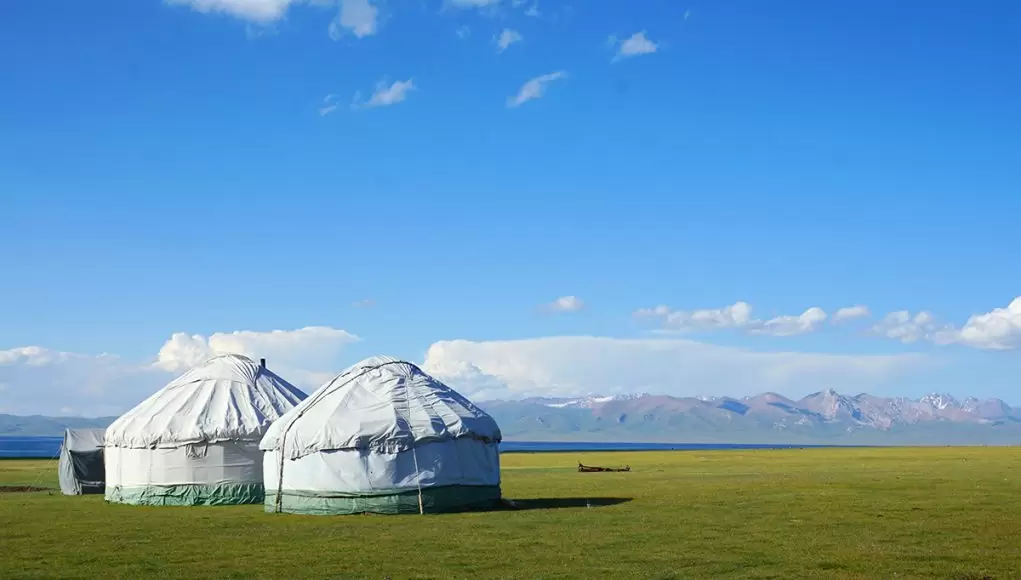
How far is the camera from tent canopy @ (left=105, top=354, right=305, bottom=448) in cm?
3350

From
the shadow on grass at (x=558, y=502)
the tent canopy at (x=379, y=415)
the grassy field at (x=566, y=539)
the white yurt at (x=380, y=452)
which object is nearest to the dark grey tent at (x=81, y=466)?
the grassy field at (x=566, y=539)

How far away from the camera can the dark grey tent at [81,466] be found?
133 ft

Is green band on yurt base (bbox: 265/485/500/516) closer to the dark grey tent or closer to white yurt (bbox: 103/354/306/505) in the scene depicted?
white yurt (bbox: 103/354/306/505)

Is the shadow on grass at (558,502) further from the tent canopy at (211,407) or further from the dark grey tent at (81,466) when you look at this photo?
the dark grey tent at (81,466)

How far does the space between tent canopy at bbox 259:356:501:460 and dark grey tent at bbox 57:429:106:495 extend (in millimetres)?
13942

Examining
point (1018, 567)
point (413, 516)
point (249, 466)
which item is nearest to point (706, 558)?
point (1018, 567)

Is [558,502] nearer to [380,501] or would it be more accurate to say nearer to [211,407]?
[380,501]

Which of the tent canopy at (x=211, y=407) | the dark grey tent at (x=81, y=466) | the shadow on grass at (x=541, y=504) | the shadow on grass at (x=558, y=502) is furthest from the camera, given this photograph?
the dark grey tent at (x=81, y=466)

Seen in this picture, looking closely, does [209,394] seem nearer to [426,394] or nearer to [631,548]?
[426,394]

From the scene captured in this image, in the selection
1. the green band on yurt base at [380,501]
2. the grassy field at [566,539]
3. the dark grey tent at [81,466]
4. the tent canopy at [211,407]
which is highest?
the tent canopy at [211,407]

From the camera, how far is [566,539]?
2164cm

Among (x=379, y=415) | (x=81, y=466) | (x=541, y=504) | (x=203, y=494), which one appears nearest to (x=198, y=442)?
(x=203, y=494)

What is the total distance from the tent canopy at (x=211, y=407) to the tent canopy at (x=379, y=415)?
3772 millimetres

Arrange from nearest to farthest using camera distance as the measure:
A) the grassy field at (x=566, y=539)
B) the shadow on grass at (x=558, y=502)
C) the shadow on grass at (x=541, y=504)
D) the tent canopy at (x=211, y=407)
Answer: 1. the grassy field at (x=566, y=539)
2. the shadow on grass at (x=541, y=504)
3. the shadow on grass at (x=558, y=502)
4. the tent canopy at (x=211, y=407)
